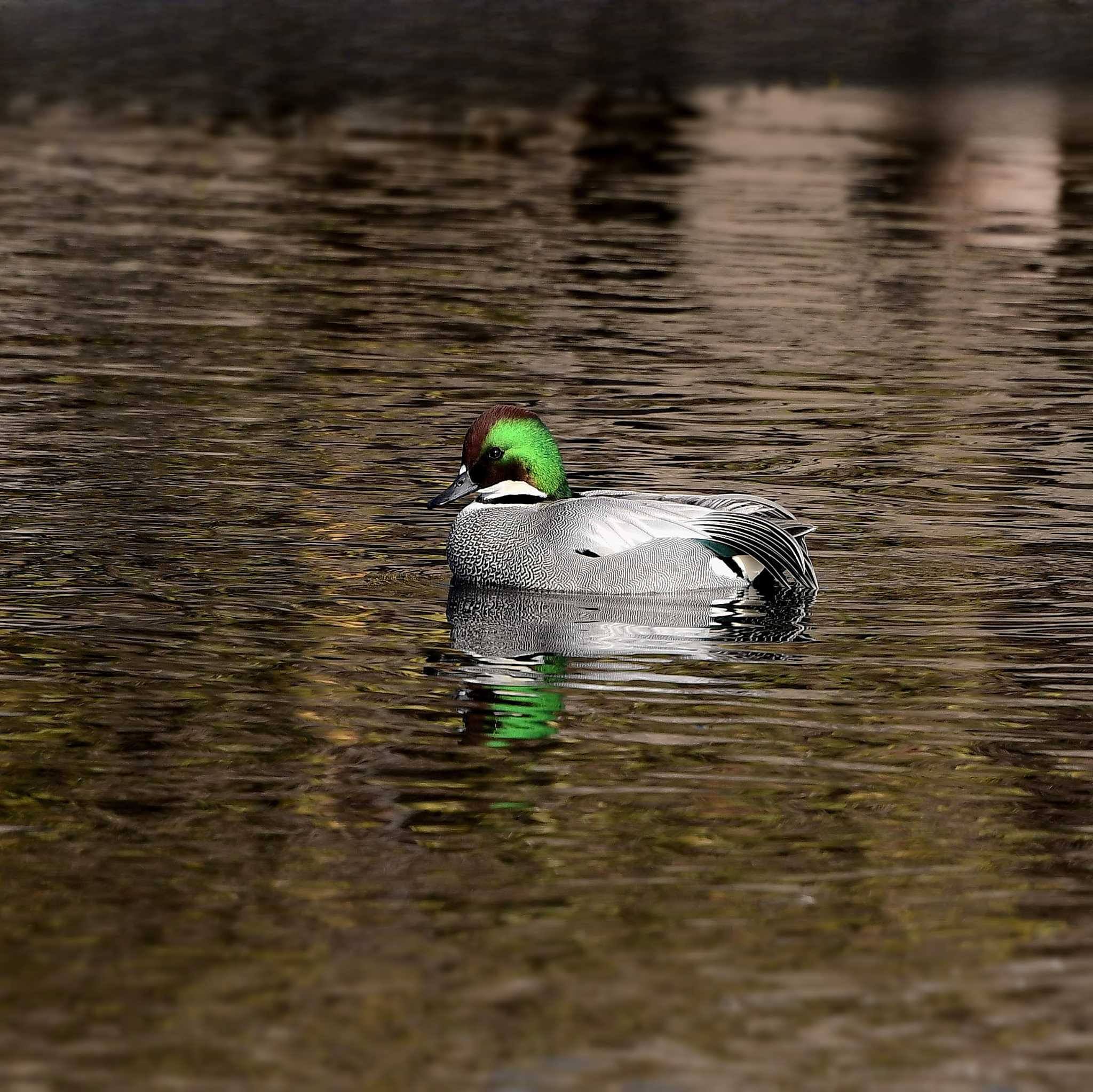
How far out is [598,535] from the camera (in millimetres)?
11109

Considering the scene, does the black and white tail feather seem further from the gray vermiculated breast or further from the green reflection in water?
the green reflection in water

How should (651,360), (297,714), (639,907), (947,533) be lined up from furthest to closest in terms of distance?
(651,360) → (947,533) → (297,714) → (639,907)

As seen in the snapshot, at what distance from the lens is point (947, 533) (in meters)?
12.5

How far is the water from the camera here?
6.18 m

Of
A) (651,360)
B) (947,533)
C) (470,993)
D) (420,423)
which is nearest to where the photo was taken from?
(470,993)

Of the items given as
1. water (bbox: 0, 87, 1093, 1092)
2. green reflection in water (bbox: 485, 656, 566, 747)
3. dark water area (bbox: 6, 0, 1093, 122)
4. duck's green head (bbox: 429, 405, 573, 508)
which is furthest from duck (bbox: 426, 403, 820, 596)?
dark water area (bbox: 6, 0, 1093, 122)

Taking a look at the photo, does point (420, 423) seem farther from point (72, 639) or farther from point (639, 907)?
point (639, 907)

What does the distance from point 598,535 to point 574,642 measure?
→ 76 centimetres

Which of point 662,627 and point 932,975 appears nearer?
point 932,975

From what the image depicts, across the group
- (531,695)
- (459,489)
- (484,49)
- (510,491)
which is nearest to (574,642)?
(531,695)

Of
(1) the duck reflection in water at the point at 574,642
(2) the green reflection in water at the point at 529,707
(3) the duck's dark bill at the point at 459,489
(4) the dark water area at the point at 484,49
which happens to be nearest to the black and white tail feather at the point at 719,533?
(1) the duck reflection in water at the point at 574,642

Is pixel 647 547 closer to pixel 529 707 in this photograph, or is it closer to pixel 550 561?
pixel 550 561

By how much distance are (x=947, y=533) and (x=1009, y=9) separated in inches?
1520

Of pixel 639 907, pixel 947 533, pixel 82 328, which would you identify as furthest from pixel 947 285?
pixel 639 907
